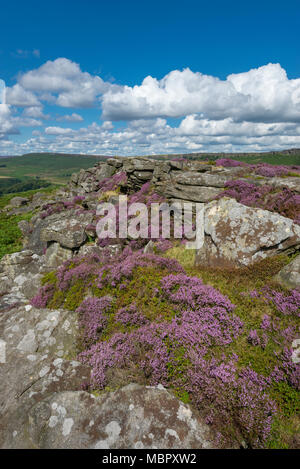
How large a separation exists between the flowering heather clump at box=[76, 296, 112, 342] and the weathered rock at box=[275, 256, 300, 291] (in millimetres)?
6879

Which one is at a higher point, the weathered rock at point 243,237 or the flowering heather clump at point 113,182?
the flowering heather clump at point 113,182

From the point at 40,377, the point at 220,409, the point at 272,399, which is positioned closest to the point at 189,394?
the point at 220,409

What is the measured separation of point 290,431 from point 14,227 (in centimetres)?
3570

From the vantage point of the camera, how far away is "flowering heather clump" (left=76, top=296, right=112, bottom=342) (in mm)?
7863

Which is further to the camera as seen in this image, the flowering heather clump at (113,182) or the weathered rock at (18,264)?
the flowering heather clump at (113,182)

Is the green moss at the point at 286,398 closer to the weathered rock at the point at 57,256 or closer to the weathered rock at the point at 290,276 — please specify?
the weathered rock at the point at 290,276

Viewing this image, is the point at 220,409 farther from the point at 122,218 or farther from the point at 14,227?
the point at 14,227

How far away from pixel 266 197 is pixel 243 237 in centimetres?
671

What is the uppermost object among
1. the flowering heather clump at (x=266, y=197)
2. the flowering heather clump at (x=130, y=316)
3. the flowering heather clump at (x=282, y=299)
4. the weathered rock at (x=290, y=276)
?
the flowering heather clump at (x=266, y=197)

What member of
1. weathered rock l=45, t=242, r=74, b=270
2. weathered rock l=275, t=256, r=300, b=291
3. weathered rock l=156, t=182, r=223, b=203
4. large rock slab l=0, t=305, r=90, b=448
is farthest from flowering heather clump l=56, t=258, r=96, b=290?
weathered rock l=156, t=182, r=223, b=203

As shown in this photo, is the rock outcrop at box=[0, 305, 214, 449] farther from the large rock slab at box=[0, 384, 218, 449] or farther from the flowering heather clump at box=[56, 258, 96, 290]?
the flowering heather clump at box=[56, 258, 96, 290]

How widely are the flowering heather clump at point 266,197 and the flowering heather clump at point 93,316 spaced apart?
10768 millimetres

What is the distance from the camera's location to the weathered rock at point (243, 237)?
988 cm

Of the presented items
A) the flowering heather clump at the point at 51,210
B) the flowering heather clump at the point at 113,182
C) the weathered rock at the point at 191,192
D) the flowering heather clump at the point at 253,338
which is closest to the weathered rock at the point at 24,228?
the flowering heather clump at the point at 51,210
